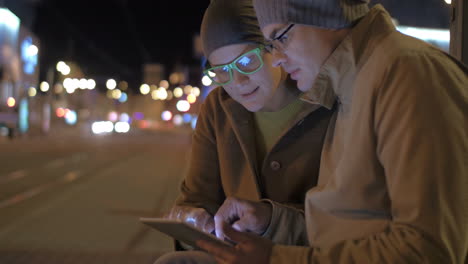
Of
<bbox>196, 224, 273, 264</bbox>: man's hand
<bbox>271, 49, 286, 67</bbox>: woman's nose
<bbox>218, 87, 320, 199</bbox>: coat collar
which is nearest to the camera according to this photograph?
<bbox>196, 224, 273, 264</bbox>: man's hand

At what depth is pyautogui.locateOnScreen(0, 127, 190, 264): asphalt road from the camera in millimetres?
5453

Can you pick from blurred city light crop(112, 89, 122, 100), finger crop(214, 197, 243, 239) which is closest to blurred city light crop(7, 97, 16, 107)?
blurred city light crop(112, 89, 122, 100)

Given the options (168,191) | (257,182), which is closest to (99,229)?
(168,191)

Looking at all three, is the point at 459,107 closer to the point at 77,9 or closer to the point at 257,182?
the point at 257,182

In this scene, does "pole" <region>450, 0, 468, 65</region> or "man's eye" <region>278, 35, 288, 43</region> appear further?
"pole" <region>450, 0, 468, 65</region>

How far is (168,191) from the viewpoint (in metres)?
10.6

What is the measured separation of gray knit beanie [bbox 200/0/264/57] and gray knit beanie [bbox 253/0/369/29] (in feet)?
2.24

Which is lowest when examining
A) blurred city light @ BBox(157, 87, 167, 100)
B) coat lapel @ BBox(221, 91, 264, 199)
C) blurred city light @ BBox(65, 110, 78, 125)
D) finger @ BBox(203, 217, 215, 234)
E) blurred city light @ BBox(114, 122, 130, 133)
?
blurred city light @ BBox(114, 122, 130, 133)

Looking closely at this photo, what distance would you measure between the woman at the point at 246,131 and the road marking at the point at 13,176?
34.1ft

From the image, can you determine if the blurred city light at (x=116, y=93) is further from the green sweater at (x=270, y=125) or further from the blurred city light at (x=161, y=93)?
the green sweater at (x=270, y=125)

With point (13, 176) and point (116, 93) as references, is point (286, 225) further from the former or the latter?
point (116, 93)

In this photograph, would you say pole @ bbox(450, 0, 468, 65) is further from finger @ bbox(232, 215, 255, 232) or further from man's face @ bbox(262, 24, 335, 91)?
finger @ bbox(232, 215, 255, 232)

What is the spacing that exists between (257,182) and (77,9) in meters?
36.7

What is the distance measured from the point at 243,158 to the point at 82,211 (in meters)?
6.33
